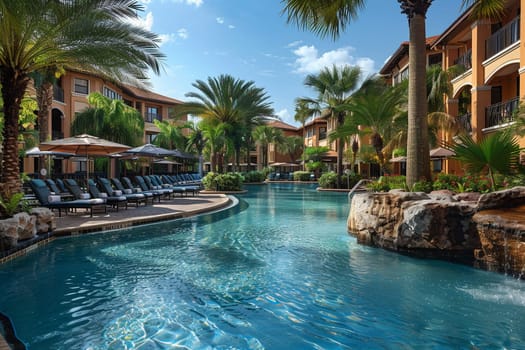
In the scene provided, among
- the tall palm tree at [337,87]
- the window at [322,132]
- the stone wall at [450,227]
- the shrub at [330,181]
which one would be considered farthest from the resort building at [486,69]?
the window at [322,132]

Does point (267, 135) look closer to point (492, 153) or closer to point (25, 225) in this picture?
point (25, 225)

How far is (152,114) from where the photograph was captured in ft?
148

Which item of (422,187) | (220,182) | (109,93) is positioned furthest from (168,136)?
(422,187)

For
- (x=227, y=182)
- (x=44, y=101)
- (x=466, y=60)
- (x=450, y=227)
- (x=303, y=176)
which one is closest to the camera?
(x=450, y=227)

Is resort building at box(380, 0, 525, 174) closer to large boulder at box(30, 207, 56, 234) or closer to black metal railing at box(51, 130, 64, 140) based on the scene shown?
large boulder at box(30, 207, 56, 234)

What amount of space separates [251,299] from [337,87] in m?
25.0

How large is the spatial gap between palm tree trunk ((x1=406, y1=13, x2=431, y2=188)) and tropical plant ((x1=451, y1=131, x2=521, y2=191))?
5.85 feet

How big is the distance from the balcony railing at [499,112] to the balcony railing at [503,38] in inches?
109

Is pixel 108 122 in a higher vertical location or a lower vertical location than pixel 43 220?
higher

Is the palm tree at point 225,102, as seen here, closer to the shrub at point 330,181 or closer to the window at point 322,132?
the shrub at point 330,181

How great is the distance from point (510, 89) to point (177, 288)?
69.6ft

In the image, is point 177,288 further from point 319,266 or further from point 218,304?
point 319,266

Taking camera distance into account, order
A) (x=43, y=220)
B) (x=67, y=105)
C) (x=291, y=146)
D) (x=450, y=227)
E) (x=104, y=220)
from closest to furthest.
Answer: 1. (x=450, y=227)
2. (x=43, y=220)
3. (x=104, y=220)
4. (x=67, y=105)
5. (x=291, y=146)

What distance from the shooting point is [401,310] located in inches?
171
